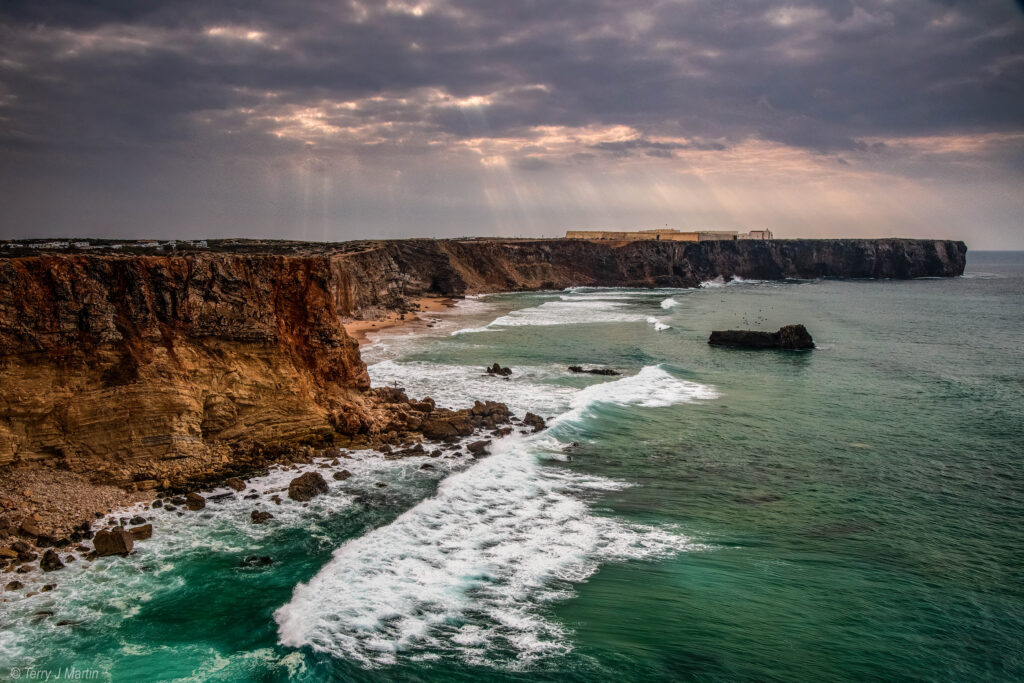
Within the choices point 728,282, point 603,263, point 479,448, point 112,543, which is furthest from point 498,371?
point 728,282

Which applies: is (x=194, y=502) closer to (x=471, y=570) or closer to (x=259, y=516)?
(x=259, y=516)

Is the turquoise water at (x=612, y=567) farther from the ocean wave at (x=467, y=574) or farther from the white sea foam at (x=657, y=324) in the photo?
the white sea foam at (x=657, y=324)

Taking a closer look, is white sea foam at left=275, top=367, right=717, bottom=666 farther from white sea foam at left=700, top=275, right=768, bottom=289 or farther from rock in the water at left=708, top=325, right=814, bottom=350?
white sea foam at left=700, top=275, right=768, bottom=289

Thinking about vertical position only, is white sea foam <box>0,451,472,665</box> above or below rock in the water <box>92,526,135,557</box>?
below

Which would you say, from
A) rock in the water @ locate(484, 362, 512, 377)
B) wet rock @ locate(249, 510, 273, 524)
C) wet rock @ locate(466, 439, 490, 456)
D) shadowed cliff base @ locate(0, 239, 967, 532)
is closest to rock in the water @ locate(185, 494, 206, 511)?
shadowed cliff base @ locate(0, 239, 967, 532)

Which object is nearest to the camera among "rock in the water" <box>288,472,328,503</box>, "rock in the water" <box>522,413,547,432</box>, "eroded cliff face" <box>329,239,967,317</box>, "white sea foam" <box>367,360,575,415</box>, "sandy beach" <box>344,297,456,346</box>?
"rock in the water" <box>288,472,328,503</box>

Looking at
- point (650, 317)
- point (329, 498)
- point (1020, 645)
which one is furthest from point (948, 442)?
point (650, 317)

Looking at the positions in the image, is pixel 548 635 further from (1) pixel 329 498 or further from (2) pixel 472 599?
(1) pixel 329 498
